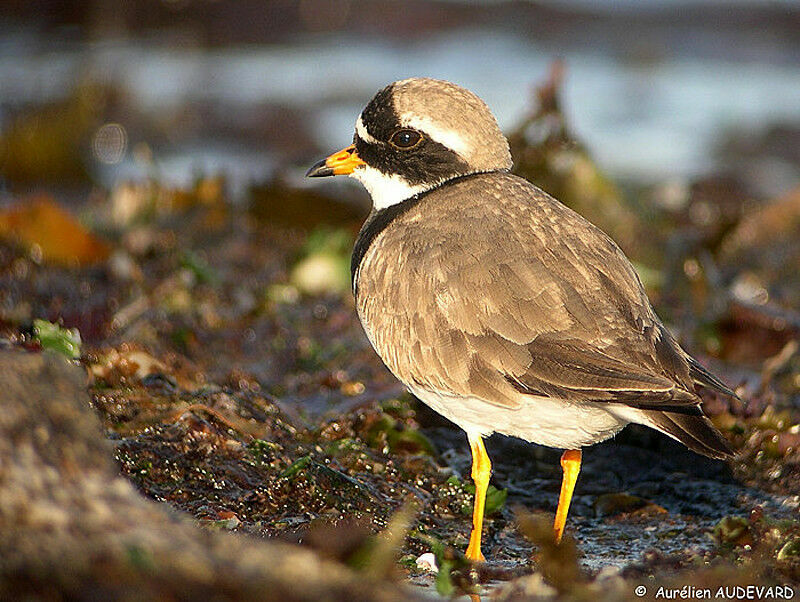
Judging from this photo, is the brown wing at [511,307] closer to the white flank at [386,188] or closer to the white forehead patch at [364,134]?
the white flank at [386,188]

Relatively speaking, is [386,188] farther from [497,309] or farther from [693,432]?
[693,432]

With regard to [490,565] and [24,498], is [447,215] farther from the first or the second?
[24,498]

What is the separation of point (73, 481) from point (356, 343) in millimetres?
4122

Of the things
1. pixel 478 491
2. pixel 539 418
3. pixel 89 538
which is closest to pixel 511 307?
pixel 539 418

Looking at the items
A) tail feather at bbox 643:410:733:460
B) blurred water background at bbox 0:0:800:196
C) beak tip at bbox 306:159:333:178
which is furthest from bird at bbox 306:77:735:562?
Answer: blurred water background at bbox 0:0:800:196

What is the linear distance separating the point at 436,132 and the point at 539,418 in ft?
5.32

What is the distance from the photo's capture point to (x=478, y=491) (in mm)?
4852

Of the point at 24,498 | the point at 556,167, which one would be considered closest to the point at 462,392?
the point at 24,498

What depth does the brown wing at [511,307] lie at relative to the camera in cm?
441

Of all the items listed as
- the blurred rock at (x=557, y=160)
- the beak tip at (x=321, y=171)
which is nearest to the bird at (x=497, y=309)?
the beak tip at (x=321, y=171)

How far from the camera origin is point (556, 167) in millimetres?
8703

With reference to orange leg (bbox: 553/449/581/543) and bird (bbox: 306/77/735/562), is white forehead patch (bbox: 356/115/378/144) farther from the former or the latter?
orange leg (bbox: 553/449/581/543)

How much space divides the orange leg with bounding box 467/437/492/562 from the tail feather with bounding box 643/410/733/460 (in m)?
0.91

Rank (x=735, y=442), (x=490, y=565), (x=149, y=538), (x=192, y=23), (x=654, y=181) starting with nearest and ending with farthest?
(x=149, y=538) < (x=490, y=565) < (x=735, y=442) < (x=654, y=181) < (x=192, y=23)
